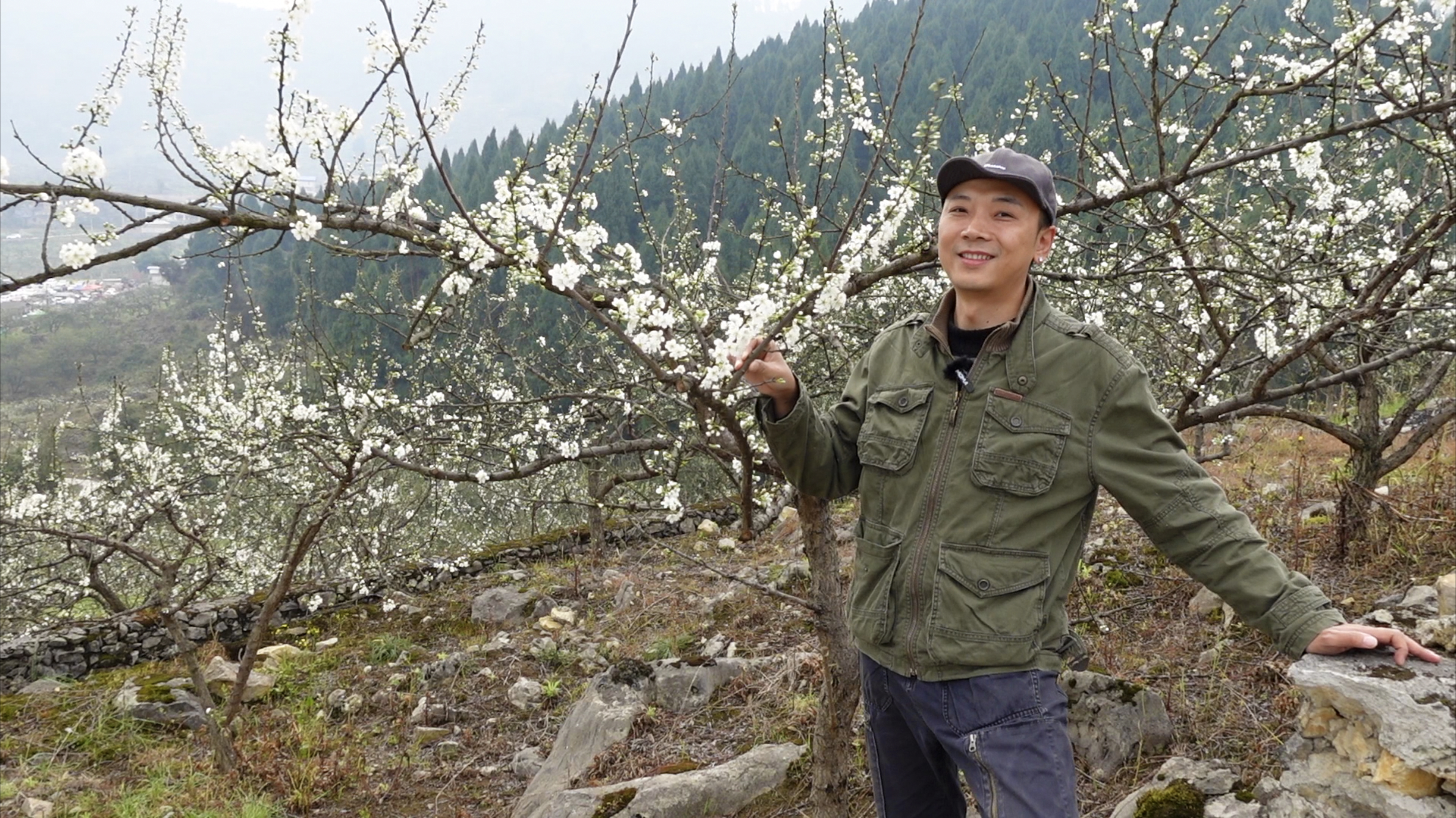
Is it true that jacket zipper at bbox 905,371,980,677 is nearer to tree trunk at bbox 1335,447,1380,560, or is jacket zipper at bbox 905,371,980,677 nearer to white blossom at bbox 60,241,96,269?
white blossom at bbox 60,241,96,269

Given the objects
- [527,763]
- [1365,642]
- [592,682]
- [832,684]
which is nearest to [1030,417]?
[1365,642]

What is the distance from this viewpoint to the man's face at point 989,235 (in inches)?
72.3

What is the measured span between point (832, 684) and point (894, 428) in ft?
4.09

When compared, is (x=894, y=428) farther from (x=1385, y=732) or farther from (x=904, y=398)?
(x=1385, y=732)

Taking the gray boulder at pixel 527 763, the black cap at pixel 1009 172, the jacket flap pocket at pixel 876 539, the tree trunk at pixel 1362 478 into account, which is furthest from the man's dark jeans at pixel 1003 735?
the tree trunk at pixel 1362 478

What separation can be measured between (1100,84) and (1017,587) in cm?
3778

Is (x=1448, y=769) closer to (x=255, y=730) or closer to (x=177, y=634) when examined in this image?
(x=177, y=634)

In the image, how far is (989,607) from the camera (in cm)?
176

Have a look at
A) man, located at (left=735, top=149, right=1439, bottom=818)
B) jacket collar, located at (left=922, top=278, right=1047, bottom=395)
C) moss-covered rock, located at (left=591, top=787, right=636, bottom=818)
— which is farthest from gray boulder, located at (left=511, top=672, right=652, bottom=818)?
jacket collar, located at (left=922, top=278, right=1047, bottom=395)

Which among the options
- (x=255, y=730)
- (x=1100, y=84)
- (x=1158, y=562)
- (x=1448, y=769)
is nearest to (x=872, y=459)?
(x=1448, y=769)

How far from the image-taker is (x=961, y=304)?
1974mm

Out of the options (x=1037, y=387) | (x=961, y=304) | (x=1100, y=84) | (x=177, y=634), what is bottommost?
(x=177, y=634)

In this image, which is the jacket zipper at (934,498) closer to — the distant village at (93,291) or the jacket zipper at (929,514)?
the jacket zipper at (929,514)

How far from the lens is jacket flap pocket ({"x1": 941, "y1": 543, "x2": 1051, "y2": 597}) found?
1.75 meters
